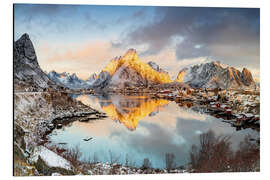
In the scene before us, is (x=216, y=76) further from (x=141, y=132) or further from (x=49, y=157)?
(x=49, y=157)

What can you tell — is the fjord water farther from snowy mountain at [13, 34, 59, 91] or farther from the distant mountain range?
snowy mountain at [13, 34, 59, 91]

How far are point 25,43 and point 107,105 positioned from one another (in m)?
1.56

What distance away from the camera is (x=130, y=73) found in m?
3.32

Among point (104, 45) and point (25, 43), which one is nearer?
point (25, 43)

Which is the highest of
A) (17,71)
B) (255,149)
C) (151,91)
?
(17,71)

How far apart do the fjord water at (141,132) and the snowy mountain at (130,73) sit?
0.38 meters

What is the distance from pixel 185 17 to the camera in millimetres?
2961

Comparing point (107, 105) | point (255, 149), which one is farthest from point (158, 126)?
point (255, 149)

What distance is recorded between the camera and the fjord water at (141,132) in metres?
2.82

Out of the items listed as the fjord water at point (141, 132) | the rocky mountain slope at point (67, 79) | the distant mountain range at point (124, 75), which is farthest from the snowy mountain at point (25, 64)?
the fjord water at point (141, 132)

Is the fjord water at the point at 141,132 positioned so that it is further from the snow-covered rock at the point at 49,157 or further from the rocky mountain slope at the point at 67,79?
the rocky mountain slope at the point at 67,79

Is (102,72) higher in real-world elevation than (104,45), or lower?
lower
